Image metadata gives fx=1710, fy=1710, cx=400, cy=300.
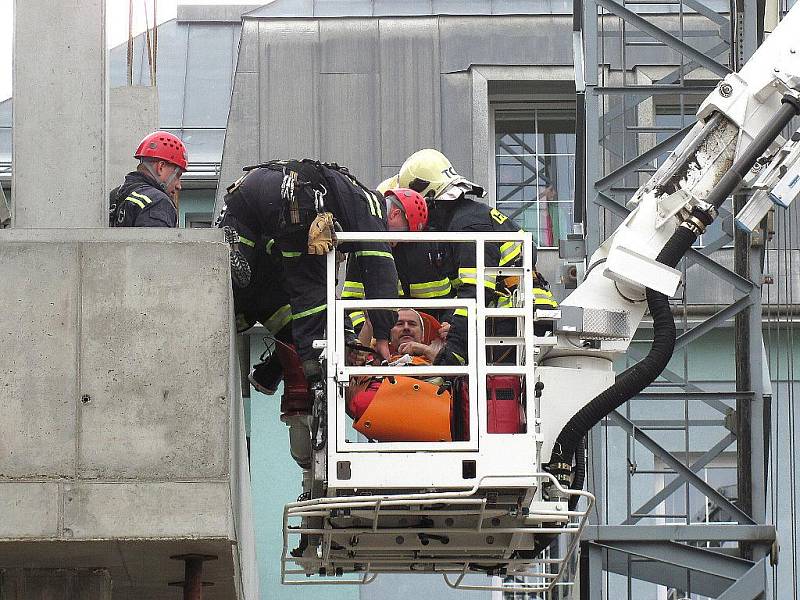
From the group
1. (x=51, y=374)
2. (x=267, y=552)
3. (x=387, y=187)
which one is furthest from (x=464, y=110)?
(x=51, y=374)

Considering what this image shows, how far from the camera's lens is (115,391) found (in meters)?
10.2

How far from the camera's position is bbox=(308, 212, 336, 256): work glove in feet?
35.3

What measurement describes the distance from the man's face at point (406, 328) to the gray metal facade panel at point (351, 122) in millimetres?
13374

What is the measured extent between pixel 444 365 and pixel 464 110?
14.9m

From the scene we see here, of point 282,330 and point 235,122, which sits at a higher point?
point 235,122

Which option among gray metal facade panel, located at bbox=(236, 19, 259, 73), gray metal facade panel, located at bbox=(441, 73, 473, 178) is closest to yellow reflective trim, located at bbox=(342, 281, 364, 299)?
gray metal facade panel, located at bbox=(441, 73, 473, 178)

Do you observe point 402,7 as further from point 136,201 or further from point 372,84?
point 136,201

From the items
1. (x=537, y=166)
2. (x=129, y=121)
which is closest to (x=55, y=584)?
(x=129, y=121)

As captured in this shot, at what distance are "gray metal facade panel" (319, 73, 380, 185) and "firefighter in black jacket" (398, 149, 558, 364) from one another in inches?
489

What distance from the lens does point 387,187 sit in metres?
13.4

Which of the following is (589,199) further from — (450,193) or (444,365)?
(444,365)

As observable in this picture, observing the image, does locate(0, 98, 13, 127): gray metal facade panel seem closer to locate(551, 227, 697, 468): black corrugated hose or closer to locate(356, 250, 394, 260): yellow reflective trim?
locate(551, 227, 697, 468): black corrugated hose

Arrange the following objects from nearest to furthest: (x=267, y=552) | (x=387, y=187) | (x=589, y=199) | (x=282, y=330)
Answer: (x=282, y=330) < (x=387, y=187) < (x=589, y=199) < (x=267, y=552)

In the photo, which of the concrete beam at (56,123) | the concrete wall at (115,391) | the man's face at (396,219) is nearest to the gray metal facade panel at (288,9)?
the man's face at (396,219)
